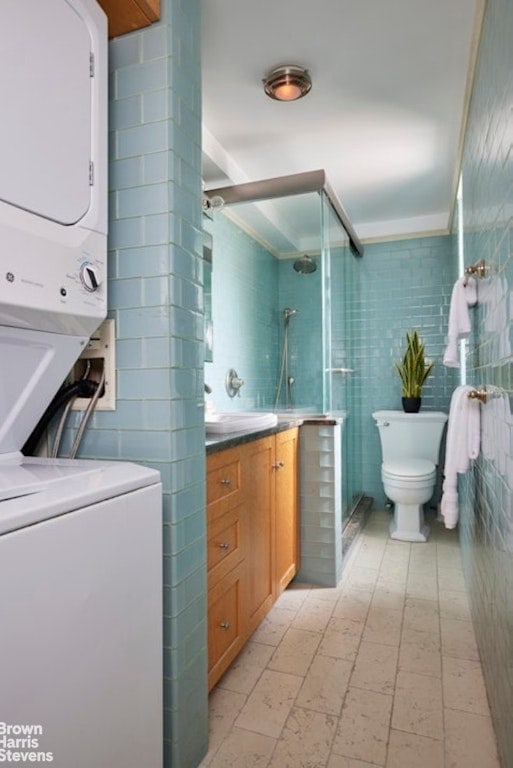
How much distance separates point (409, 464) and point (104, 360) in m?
2.58

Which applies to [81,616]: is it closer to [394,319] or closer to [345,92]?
[345,92]

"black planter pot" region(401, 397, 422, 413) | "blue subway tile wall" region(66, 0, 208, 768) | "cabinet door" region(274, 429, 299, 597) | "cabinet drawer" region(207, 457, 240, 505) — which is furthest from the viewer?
"black planter pot" region(401, 397, 422, 413)

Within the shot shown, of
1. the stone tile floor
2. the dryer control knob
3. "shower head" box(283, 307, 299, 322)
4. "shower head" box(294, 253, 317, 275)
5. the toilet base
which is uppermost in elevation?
"shower head" box(294, 253, 317, 275)

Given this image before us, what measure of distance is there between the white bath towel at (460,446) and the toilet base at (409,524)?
159 cm

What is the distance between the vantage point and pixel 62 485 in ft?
2.98

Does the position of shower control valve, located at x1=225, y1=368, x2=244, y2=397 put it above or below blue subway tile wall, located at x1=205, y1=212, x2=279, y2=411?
below

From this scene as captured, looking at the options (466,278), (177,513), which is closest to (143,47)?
(177,513)

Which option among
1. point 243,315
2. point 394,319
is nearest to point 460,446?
point 243,315

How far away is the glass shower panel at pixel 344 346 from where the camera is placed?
116 inches

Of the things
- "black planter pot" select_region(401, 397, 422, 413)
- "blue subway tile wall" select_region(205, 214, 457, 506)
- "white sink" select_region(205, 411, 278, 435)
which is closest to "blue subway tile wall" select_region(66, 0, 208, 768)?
"white sink" select_region(205, 411, 278, 435)

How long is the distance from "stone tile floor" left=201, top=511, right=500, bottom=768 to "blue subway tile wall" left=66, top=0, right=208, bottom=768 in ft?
0.85

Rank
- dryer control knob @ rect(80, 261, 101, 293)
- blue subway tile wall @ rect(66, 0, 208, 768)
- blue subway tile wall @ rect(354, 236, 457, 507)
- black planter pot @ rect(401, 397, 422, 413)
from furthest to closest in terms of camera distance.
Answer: blue subway tile wall @ rect(354, 236, 457, 507) < black planter pot @ rect(401, 397, 422, 413) < blue subway tile wall @ rect(66, 0, 208, 768) < dryer control knob @ rect(80, 261, 101, 293)

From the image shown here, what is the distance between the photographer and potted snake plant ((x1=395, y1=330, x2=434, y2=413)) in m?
3.63

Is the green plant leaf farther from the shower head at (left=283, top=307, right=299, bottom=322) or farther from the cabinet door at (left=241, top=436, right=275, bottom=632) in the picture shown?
the cabinet door at (left=241, top=436, right=275, bottom=632)
